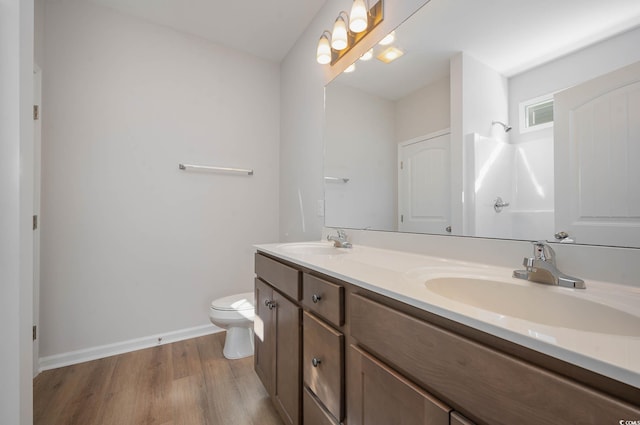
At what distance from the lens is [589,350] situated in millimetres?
350

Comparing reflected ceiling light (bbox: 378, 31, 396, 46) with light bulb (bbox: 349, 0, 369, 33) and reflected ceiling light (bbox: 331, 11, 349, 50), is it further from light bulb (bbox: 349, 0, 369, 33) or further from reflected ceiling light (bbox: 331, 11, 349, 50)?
reflected ceiling light (bbox: 331, 11, 349, 50)

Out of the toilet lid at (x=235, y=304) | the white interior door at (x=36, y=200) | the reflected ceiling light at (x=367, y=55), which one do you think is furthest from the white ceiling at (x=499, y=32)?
the white interior door at (x=36, y=200)

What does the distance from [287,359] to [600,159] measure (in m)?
1.28

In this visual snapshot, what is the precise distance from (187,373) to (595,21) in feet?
8.21

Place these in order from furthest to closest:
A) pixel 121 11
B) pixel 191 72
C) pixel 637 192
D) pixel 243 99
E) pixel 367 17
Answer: pixel 243 99 < pixel 191 72 < pixel 121 11 < pixel 367 17 < pixel 637 192

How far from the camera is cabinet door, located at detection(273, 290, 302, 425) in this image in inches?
41.6

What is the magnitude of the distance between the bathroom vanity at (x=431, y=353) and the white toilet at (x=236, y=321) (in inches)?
26.7

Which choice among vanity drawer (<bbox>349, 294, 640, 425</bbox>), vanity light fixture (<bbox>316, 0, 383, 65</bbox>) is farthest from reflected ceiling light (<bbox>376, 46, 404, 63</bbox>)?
vanity drawer (<bbox>349, 294, 640, 425</bbox>)

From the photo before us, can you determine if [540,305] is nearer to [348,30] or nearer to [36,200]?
[348,30]

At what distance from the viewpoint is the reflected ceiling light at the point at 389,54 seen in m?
1.34

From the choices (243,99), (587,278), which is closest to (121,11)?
(243,99)

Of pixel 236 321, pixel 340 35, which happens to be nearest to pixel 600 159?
pixel 340 35

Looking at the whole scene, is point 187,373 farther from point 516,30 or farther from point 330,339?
point 516,30

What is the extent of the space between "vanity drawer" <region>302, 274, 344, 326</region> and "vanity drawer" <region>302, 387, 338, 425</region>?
0.31 meters
